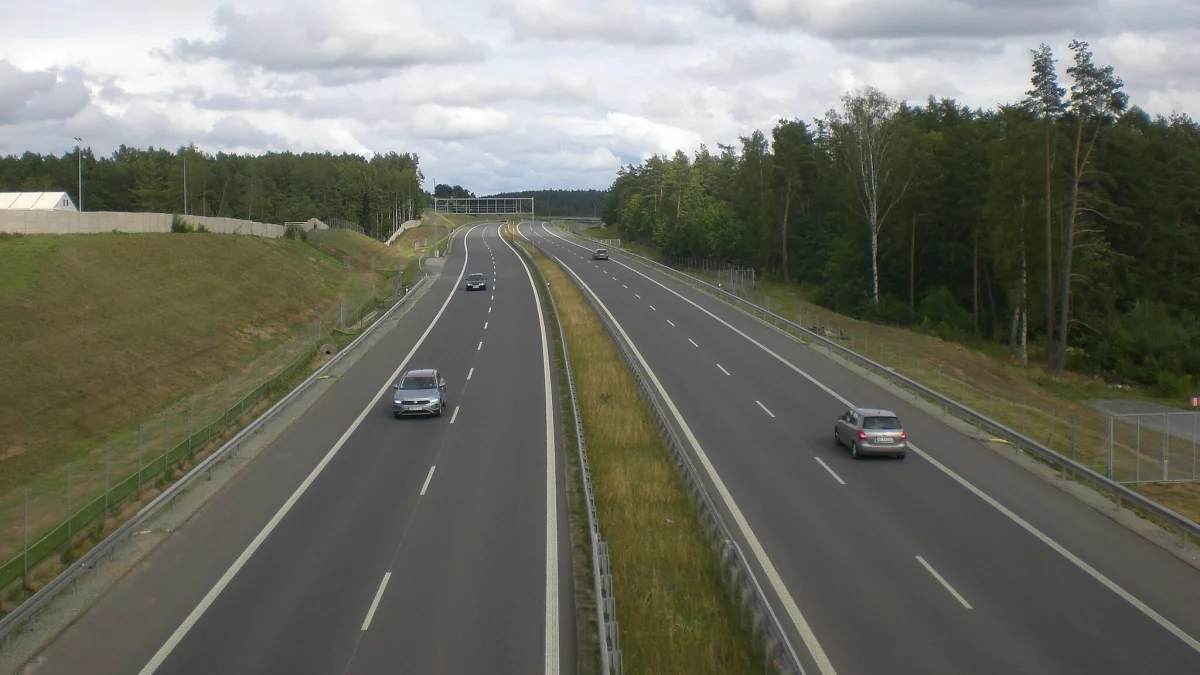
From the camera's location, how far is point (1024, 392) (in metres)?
42.1

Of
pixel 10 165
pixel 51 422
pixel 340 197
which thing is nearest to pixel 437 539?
pixel 51 422

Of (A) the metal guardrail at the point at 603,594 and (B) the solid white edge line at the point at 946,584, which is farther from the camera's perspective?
(B) the solid white edge line at the point at 946,584

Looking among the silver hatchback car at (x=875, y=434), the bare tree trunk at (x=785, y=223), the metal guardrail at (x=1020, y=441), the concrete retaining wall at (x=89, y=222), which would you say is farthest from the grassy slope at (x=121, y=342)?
the bare tree trunk at (x=785, y=223)

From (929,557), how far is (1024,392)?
27.4 meters

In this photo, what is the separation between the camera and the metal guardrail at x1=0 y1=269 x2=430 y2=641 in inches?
585

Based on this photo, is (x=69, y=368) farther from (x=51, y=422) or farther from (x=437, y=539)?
(x=437, y=539)

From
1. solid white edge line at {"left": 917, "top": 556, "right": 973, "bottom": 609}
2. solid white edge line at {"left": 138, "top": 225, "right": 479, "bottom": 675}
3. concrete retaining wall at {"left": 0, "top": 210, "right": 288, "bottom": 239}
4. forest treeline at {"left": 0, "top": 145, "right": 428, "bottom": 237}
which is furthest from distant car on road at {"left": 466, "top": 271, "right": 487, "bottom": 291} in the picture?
forest treeline at {"left": 0, "top": 145, "right": 428, "bottom": 237}

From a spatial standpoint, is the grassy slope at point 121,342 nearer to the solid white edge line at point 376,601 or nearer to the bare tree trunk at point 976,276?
the solid white edge line at point 376,601

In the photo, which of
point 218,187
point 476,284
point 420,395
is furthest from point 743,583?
point 218,187

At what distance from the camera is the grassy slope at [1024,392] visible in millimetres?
24847

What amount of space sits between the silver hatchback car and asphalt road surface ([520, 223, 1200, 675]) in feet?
1.06

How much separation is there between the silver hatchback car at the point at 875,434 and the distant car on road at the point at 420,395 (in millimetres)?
12346

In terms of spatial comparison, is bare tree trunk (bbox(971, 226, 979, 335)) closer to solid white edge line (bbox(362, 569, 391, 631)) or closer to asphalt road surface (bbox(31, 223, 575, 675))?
Result: asphalt road surface (bbox(31, 223, 575, 675))

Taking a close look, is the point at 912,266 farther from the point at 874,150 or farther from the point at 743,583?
the point at 743,583
